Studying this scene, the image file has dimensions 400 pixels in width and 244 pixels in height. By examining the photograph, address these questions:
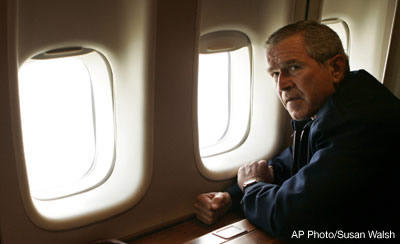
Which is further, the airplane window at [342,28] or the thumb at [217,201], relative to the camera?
the airplane window at [342,28]

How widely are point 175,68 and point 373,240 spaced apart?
37.6 inches

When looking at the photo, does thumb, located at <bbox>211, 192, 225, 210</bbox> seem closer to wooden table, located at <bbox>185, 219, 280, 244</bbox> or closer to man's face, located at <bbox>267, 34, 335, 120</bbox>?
wooden table, located at <bbox>185, 219, 280, 244</bbox>

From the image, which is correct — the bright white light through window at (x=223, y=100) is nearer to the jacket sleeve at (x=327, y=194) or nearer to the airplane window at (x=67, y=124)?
the airplane window at (x=67, y=124)

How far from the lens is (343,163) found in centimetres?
154

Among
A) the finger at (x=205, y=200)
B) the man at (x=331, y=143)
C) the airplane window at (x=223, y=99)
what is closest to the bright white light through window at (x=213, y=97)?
the airplane window at (x=223, y=99)

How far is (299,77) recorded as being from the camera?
5.65 ft

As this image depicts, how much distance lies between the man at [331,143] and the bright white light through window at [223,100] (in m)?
0.57

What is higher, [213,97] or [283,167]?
[213,97]

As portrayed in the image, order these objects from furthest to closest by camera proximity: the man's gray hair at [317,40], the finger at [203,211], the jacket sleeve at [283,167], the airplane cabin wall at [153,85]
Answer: the jacket sleeve at [283,167] → the finger at [203,211] → the man's gray hair at [317,40] → the airplane cabin wall at [153,85]

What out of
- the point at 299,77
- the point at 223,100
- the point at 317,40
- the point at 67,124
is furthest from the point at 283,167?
the point at 67,124

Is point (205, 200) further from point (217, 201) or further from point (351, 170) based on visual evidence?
point (351, 170)

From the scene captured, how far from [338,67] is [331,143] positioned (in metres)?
0.32

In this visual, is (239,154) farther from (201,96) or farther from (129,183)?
(129,183)

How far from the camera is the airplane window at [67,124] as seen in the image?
69.7 inches
